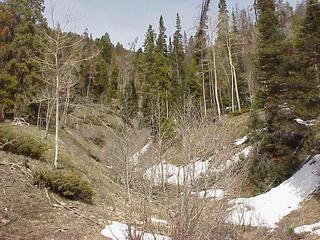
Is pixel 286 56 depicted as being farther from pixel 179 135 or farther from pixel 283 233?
pixel 179 135

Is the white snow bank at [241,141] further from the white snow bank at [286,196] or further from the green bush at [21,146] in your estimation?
the green bush at [21,146]

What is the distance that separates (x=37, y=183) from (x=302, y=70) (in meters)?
12.8

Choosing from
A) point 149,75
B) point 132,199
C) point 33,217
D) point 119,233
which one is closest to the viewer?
point 132,199

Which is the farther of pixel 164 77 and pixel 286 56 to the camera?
pixel 164 77

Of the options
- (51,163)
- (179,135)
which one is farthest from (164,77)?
(179,135)

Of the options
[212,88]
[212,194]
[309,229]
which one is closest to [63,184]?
[212,194]

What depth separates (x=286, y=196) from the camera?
17.4 metres

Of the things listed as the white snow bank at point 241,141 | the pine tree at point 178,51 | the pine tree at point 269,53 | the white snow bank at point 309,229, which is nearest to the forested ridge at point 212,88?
the pine tree at point 269,53

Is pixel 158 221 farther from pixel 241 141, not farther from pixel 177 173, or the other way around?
pixel 241 141

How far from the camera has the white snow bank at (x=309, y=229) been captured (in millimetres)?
12465

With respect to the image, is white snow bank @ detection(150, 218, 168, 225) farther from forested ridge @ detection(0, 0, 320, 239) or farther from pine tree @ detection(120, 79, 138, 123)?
pine tree @ detection(120, 79, 138, 123)

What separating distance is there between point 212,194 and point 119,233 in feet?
12.3

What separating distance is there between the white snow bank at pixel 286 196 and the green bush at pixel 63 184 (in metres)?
6.49

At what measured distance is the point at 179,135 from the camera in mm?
9789
